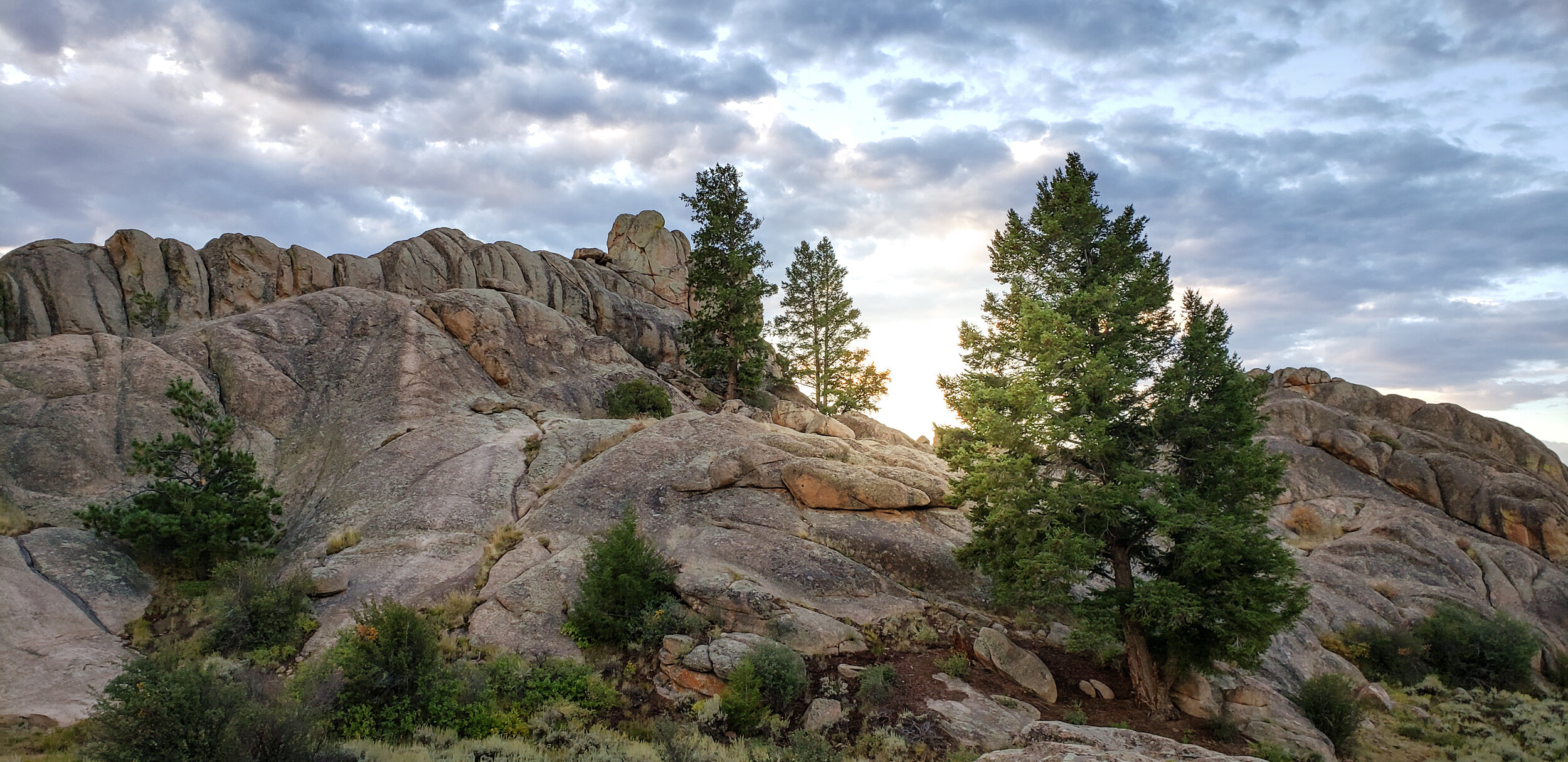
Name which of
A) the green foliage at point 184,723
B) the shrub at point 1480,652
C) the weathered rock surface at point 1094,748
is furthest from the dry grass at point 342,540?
the shrub at point 1480,652

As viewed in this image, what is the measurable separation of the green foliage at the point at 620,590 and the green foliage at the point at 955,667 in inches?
289

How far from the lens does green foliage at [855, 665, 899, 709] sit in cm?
1520

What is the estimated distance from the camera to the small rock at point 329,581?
63.6 ft

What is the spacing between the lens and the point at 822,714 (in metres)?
15.0

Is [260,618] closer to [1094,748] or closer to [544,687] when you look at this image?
[544,687]

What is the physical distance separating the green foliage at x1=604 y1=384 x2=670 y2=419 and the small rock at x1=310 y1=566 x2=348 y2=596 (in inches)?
659

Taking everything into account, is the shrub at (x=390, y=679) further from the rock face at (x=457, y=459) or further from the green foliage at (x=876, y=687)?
the green foliage at (x=876, y=687)

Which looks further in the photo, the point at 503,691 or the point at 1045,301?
the point at 1045,301

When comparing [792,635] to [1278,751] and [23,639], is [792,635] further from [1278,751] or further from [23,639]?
[23,639]

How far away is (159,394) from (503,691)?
21950 mm

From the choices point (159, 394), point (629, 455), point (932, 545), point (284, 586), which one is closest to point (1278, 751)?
point (932, 545)

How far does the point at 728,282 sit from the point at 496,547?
2479 cm

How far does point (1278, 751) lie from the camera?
1562cm

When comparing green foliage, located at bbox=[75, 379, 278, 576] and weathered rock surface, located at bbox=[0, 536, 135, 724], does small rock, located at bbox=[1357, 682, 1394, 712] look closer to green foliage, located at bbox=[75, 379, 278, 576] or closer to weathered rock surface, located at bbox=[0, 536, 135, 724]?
weathered rock surface, located at bbox=[0, 536, 135, 724]
